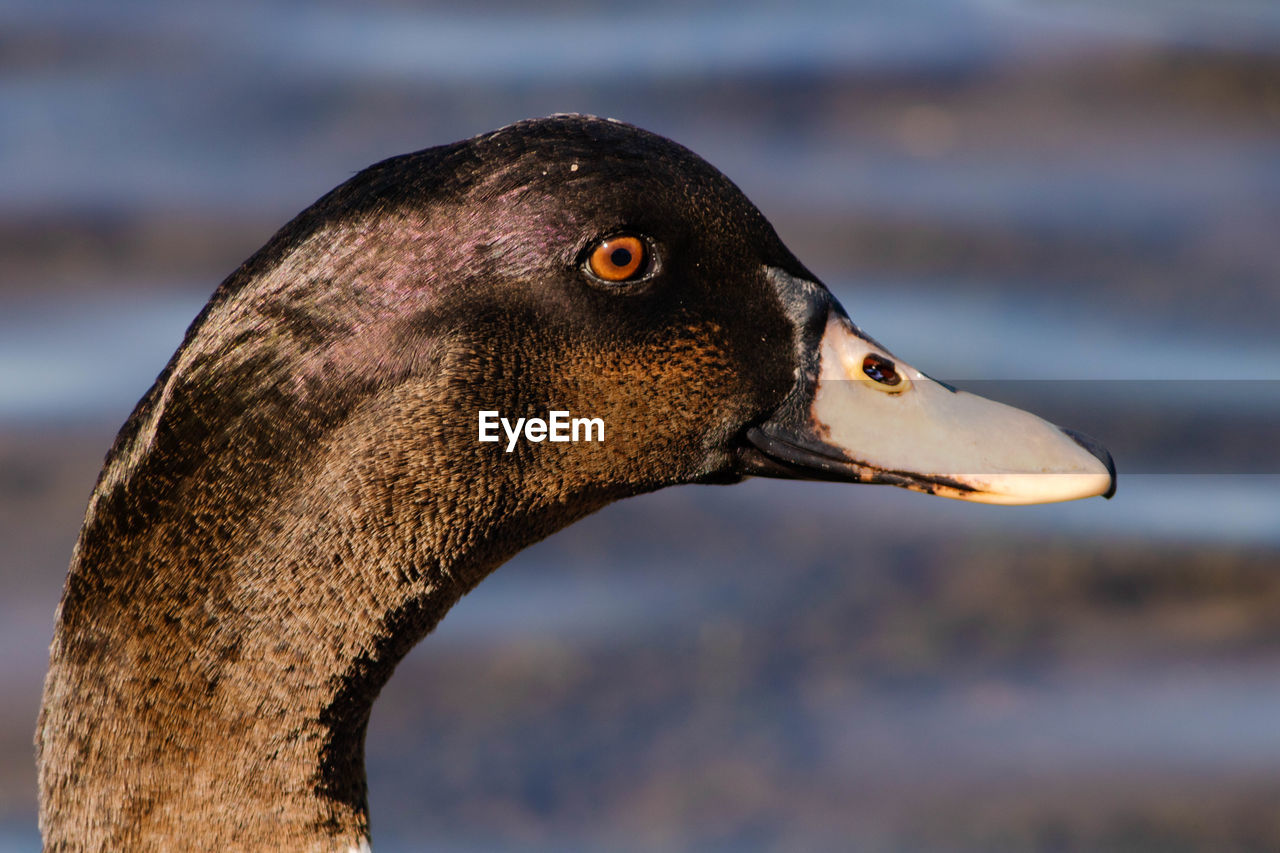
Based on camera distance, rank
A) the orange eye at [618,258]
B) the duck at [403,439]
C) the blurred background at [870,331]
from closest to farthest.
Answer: the duck at [403,439]
the orange eye at [618,258]
the blurred background at [870,331]

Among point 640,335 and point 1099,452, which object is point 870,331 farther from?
point 640,335

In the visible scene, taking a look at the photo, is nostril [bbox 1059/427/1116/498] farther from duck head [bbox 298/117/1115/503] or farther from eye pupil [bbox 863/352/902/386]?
eye pupil [bbox 863/352/902/386]

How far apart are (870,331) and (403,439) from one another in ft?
9.31

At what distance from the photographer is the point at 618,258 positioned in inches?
100

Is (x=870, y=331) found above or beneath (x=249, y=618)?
above

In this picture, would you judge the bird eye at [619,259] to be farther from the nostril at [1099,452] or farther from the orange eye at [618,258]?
the nostril at [1099,452]

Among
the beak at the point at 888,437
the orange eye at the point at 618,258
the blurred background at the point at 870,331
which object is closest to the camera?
the orange eye at the point at 618,258

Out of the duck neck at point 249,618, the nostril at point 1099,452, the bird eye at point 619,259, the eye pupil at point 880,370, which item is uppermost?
the bird eye at point 619,259

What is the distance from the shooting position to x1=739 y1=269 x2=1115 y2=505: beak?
8.88 ft

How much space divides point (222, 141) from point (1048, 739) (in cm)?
344

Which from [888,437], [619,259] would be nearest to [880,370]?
[888,437]

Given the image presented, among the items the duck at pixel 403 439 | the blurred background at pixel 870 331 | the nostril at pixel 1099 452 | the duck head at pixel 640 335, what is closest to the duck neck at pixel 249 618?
the duck at pixel 403 439

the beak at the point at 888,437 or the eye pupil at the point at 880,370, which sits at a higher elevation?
the eye pupil at the point at 880,370

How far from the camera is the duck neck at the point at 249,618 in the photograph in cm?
245
